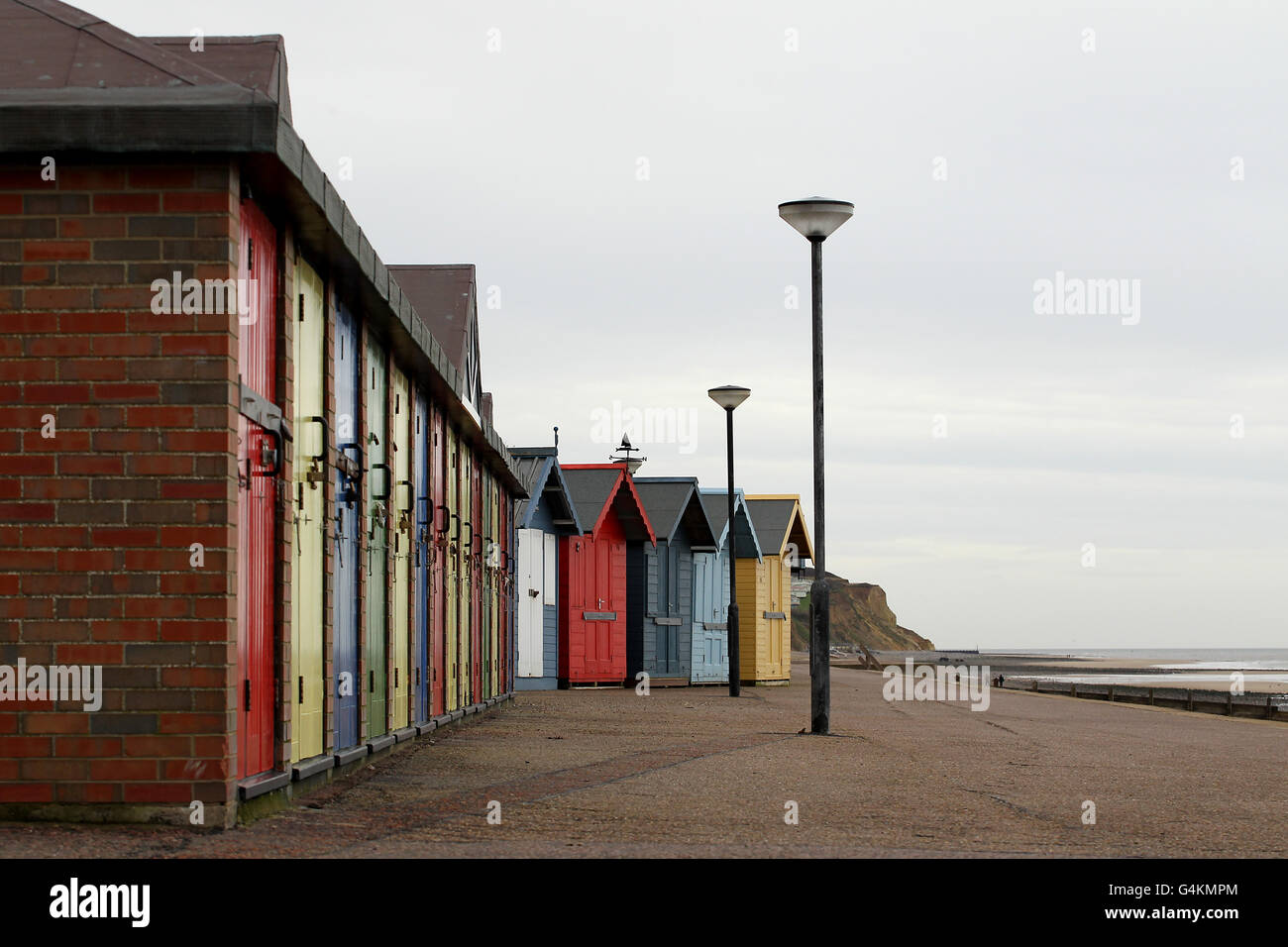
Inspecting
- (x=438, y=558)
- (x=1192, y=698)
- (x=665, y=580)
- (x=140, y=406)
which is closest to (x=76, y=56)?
(x=140, y=406)

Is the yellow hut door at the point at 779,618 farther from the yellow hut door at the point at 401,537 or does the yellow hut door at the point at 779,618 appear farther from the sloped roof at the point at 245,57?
the sloped roof at the point at 245,57

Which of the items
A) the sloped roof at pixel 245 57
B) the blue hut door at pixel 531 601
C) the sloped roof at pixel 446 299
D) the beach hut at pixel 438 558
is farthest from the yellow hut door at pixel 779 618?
the sloped roof at pixel 245 57

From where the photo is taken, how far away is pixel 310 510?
9703 mm

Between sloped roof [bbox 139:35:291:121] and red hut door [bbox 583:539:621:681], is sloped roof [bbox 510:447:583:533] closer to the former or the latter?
red hut door [bbox 583:539:621:681]

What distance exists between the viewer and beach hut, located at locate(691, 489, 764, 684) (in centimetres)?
3628

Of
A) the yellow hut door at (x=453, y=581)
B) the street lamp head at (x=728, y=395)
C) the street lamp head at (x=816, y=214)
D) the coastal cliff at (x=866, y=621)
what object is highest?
the street lamp head at (x=816, y=214)

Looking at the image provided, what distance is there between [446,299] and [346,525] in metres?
12.3

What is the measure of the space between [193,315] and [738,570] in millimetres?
30999

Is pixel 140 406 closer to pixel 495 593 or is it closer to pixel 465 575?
pixel 465 575

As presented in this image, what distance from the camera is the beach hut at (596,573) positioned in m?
31.6

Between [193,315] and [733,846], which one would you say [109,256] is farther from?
[733,846]

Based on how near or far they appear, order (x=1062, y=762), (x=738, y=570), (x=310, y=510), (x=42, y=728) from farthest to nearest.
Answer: (x=738, y=570)
(x=1062, y=762)
(x=310, y=510)
(x=42, y=728)

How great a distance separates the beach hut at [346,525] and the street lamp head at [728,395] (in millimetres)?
15365
